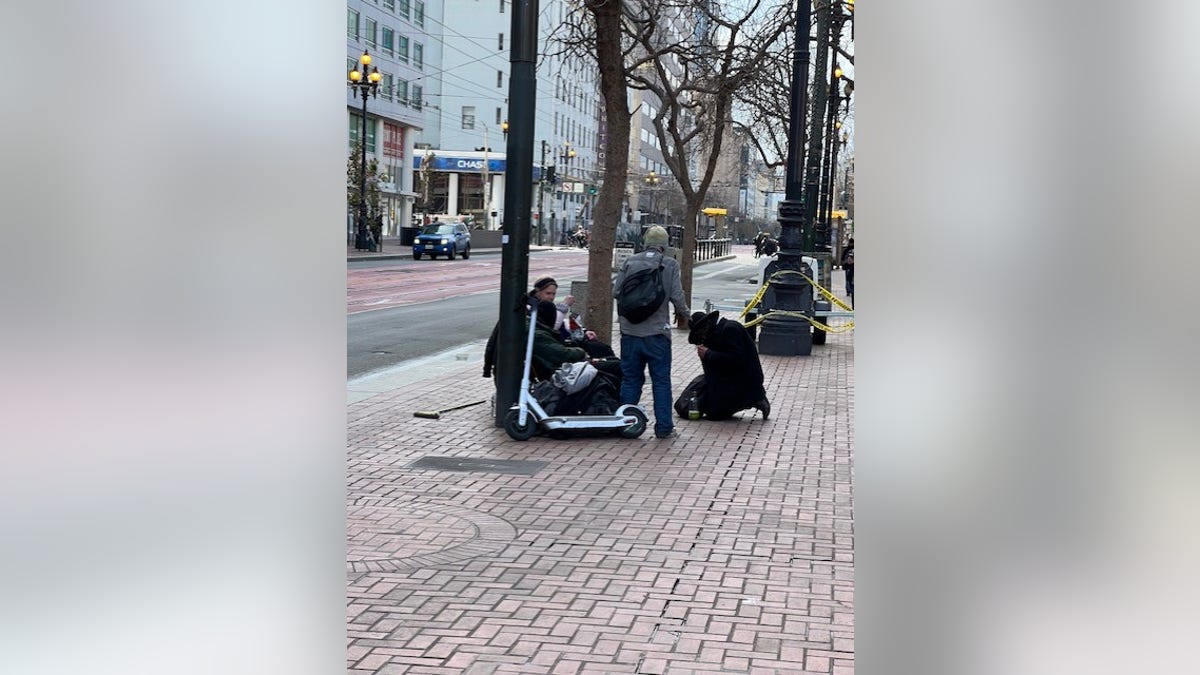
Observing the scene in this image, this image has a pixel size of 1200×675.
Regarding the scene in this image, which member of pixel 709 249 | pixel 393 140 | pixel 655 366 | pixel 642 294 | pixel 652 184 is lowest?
pixel 709 249

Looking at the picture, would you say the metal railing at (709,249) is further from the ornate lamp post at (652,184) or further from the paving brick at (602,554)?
the paving brick at (602,554)

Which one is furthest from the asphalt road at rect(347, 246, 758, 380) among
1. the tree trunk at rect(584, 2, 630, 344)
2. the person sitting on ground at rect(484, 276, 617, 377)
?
the person sitting on ground at rect(484, 276, 617, 377)

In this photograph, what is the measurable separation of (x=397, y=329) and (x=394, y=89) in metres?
54.8

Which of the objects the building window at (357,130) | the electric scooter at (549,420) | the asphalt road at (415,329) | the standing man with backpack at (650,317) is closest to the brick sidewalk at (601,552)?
the electric scooter at (549,420)

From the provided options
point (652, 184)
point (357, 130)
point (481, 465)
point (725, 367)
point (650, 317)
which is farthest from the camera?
point (652, 184)

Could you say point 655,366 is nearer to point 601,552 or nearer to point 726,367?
point 726,367

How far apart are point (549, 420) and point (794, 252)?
10454 mm

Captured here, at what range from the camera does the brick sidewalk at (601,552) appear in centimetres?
510

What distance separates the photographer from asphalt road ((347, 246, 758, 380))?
17.4 meters

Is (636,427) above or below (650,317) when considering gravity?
below

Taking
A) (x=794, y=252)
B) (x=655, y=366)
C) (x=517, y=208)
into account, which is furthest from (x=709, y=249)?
(x=655, y=366)

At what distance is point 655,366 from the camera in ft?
34.7

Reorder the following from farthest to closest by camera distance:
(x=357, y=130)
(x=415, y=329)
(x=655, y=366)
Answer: (x=357, y=130)
(x=415, y=329)
(x=655, y=366)
